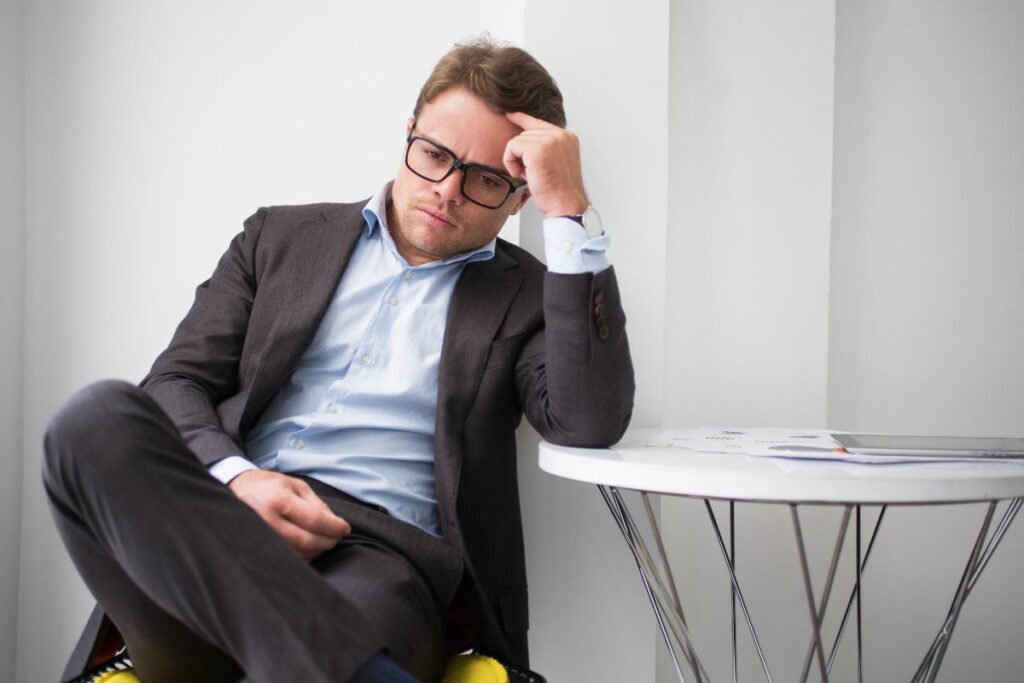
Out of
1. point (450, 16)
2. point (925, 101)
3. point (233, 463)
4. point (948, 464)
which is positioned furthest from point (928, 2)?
point (233, 463)

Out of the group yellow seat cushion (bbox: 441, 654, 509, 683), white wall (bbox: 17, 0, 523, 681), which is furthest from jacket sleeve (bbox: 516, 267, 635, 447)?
white wall (bbox: 17, 0, 523, 681)

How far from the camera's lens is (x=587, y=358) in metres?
1.29

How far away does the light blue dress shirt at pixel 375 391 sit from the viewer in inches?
55.2

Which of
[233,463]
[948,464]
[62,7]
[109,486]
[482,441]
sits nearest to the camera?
[109,486]

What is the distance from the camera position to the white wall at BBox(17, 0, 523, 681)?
1.90 m

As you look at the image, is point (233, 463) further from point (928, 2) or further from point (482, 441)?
point (928, 2)

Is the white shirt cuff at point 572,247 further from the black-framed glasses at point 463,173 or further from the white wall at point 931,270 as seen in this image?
the white wall at point 931,270

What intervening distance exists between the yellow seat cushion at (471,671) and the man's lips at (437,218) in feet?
2.55

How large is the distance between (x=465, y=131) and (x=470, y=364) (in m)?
0.44

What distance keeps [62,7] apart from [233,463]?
1.38 metres

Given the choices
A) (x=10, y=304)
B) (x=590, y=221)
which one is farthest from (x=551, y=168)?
(x=10, y=304)

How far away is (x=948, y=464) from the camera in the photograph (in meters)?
1.07

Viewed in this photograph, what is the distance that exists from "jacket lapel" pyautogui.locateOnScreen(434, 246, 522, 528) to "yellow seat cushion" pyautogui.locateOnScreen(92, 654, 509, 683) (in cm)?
24

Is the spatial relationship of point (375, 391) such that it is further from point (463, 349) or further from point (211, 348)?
point (211, 348)
